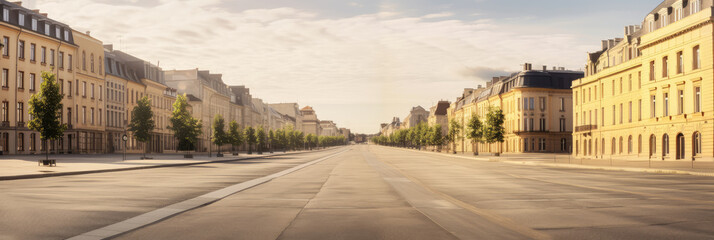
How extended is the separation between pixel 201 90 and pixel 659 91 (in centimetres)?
7665

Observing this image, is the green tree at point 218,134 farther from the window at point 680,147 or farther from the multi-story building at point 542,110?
the window at point 680,147

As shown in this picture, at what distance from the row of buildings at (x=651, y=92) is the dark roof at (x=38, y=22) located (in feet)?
191

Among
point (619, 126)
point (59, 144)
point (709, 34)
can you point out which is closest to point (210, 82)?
point (59, 144)

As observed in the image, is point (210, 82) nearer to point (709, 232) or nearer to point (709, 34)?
point (709, 34)

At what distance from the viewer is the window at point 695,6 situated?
148 feet

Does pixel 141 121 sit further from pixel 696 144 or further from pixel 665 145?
pixel 696 144

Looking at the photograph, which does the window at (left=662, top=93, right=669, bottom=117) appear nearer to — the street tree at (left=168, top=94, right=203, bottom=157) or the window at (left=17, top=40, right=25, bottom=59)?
the street tree at (left=168, top=94, right=203, bottom=157)

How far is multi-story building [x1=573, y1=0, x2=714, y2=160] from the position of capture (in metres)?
44.2

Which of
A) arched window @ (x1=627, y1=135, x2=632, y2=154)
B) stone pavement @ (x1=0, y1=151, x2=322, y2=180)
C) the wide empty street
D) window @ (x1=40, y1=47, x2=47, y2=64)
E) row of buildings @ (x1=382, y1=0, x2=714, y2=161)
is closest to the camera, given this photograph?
the wide empty street

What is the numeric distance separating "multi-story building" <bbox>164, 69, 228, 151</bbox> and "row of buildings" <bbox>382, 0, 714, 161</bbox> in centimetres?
5566

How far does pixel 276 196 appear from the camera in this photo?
1612cm

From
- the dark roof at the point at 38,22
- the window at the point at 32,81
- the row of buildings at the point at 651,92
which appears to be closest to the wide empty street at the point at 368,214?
the row of buildings at the point at 651,92

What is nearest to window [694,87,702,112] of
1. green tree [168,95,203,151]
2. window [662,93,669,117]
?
window [662,93,669,117]

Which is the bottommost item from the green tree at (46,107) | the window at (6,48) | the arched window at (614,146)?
the arched window at (614,146)
